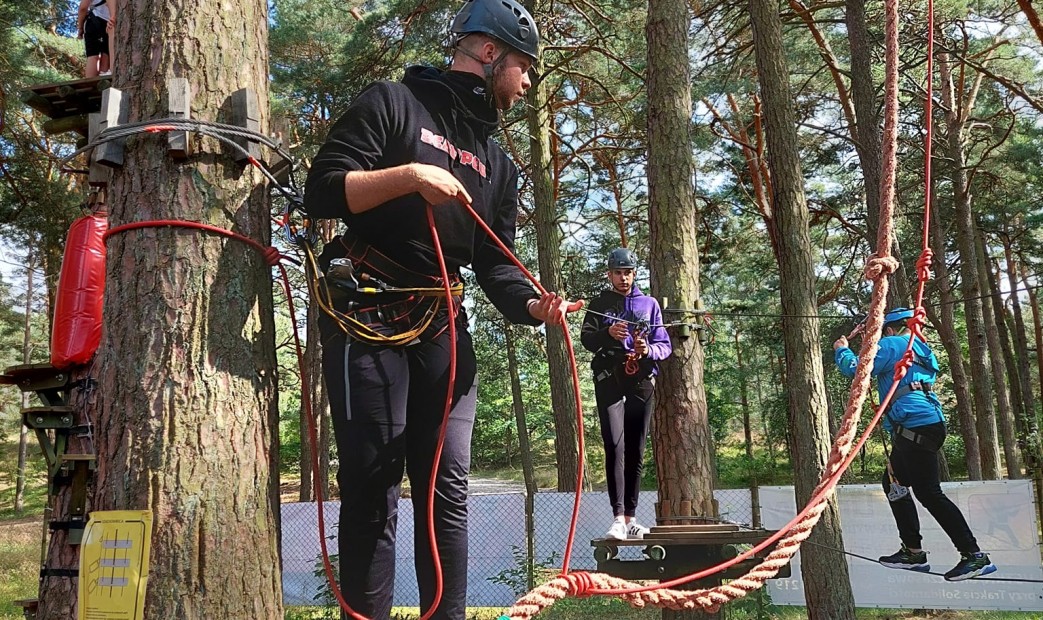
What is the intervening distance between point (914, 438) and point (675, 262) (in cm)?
220

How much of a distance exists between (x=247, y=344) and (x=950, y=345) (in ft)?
44.4

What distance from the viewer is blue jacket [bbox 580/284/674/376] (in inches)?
193

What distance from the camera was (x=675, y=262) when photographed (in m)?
5.37

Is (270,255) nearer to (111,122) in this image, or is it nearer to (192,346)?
(192,346)

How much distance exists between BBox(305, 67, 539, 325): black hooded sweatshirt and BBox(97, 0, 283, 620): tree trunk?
0.21 m

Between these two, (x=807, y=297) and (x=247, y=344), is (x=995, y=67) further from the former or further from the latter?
(x=247, y=344)

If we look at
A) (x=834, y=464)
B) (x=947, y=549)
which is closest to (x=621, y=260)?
(x=834, y=464)

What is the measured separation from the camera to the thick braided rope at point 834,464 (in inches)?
76.0

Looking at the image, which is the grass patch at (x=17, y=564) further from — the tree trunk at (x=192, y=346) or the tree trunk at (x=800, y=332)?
the tree trunk at (x=192, y=346)

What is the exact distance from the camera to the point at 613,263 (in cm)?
519

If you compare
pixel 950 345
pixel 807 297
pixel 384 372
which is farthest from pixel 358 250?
pixel 950 345

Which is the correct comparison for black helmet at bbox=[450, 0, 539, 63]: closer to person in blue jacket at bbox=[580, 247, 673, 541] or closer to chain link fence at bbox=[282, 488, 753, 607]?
person in blue jacket at bbox=[580, 247, 673, 541]

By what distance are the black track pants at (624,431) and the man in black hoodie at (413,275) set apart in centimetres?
263

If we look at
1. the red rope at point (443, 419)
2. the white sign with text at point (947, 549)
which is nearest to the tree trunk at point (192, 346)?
the red rope at point (443, 419)
